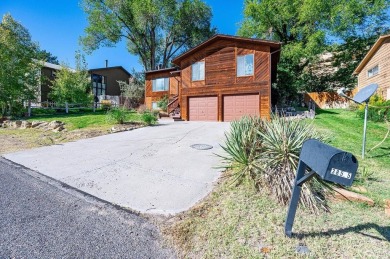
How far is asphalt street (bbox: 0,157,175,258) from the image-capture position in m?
2.51

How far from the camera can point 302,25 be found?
949 inches

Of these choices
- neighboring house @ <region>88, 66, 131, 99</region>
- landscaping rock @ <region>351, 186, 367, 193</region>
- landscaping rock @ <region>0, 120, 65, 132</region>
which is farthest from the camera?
neighboring house @ <region>88, 66, 131, 99</region>

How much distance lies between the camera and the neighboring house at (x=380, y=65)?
51.1 ft

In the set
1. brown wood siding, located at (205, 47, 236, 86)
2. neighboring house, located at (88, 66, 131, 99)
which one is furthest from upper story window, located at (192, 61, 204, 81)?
neighboring house, located at (88, 66, 131, 99)

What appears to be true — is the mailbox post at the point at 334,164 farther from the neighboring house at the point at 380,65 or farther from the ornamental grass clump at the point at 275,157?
the neighboring house at the point at 380,65

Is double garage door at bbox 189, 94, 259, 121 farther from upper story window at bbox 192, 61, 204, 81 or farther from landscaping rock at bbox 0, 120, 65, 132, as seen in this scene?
landscaping rock at bbox 0, 120, 65, 132

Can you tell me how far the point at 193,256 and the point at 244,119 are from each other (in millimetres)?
3198

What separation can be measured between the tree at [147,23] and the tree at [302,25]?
7711 mm

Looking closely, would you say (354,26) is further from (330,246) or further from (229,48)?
(330,246)

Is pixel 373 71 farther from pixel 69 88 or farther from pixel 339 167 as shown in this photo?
pixel 69 88

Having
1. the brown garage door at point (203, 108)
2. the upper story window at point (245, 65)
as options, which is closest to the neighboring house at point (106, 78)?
the brown garage door at point (203, 108)

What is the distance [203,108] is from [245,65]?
14.4 ft

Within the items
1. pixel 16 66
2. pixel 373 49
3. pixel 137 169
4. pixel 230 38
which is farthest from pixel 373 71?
pixel 16 66

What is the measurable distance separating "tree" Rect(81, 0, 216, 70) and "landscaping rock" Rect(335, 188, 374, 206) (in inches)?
1146
